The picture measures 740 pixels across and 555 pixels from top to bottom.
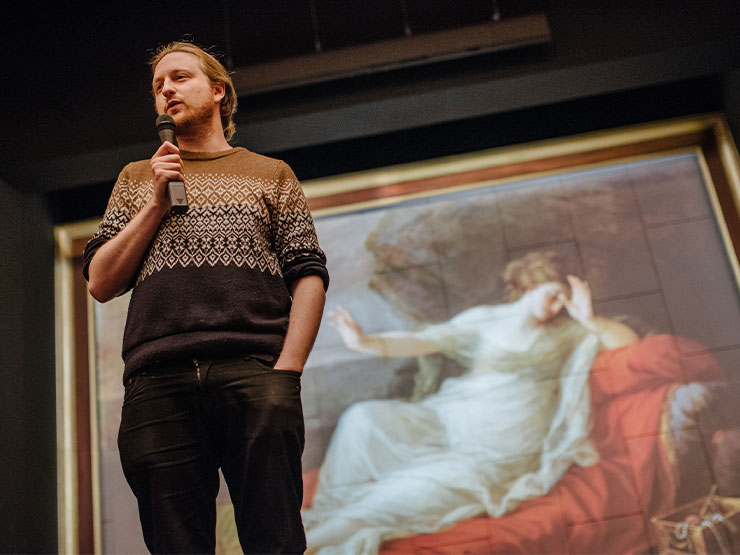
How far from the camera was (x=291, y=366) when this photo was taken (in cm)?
120

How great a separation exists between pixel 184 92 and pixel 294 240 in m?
0.36

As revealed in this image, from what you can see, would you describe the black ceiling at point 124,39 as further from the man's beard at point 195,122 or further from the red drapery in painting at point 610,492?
the man's beard at point 195,122

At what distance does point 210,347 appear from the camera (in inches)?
45.6

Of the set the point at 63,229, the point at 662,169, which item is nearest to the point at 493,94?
the point at 662,169

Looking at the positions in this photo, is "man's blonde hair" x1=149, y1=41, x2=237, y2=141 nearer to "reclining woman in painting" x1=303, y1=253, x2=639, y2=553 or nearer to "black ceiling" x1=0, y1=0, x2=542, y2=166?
"black ceiling" x1=0, y1=0, x2=542, y2=166

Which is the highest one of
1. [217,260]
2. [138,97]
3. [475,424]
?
[138,97]

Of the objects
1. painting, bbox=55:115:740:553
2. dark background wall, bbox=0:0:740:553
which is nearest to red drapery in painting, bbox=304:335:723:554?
painting, bbox=55:115:740:553

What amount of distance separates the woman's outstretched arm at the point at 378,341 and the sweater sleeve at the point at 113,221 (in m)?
2.10

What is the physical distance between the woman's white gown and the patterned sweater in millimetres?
2015

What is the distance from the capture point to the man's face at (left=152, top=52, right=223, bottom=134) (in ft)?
4.61

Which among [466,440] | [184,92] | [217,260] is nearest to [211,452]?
[217,260]

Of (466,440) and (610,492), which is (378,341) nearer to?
(466,440)

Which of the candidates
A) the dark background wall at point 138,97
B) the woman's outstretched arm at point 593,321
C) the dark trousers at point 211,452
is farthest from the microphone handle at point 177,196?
the woman's outstretched arm at point 593,321

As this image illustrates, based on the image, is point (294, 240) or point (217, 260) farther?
point (294, 240)
